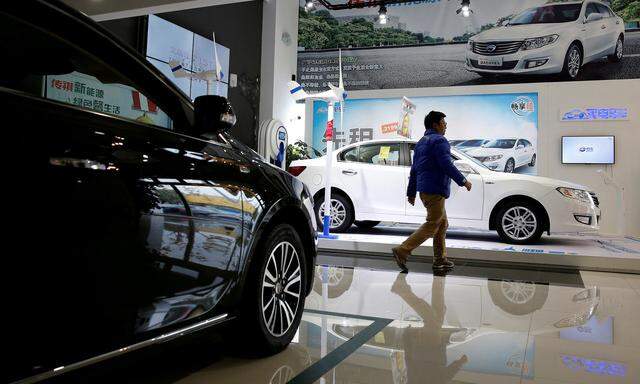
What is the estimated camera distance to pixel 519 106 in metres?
10.1

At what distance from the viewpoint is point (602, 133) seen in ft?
31.5

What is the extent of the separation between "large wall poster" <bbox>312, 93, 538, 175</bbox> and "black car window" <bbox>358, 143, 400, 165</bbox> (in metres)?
2.67

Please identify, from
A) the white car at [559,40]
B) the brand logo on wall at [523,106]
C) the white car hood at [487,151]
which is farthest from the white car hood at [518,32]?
the white car hood at [487,151]

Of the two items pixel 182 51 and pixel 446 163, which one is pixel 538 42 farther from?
pixel 446 163

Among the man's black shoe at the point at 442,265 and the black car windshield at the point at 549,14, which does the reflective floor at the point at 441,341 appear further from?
the black car windshield at the point at 549,14

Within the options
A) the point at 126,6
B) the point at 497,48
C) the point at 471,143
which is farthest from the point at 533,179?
the point at 497,48

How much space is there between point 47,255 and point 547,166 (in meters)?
9.95

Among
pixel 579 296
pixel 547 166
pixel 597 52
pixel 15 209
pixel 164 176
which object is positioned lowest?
pixel 579 296

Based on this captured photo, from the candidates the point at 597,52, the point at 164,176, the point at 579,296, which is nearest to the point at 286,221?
the point at 164,176

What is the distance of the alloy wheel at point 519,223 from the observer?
20.9 ft

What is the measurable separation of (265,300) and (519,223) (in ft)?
16.2

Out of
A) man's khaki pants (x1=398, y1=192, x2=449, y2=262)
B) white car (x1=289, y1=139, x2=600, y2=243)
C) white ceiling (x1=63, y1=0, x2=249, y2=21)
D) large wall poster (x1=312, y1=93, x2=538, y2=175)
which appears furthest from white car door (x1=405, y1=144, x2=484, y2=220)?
white ceiling (x1=63, y1=0, x2=249, y2=21)

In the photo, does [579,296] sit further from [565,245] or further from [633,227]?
[633,227]

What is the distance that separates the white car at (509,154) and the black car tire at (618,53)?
2112mm
